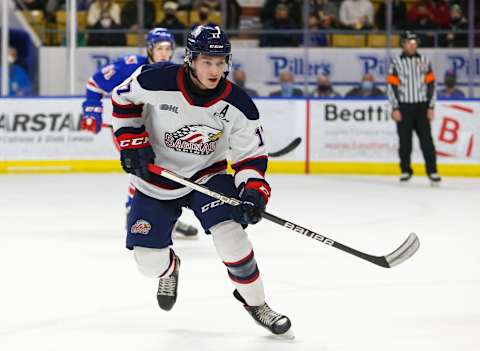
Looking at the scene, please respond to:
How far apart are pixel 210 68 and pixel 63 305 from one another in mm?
1254

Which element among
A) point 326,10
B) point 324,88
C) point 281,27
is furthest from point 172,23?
point 324,88

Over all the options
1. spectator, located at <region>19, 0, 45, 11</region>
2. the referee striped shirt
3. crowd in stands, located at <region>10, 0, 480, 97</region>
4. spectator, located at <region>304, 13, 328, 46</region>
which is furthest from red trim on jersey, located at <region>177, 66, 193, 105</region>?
spectator, located at <region>19, 0, 45, 11</region>

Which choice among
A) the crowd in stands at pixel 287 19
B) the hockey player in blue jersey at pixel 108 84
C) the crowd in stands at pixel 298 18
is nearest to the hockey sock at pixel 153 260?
the hockey player in blue jersey at pixel 108 84

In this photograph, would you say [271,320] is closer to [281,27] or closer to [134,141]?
[134,141]

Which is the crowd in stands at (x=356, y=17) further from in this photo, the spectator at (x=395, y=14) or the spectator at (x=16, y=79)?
the spectator at (x=16, y=79)

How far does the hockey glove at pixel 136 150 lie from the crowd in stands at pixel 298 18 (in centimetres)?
732

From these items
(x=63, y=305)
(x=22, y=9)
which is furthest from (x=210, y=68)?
(x=22, y=9)

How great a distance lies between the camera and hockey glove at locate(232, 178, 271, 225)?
3.44 meters

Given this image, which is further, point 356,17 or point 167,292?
point 356,17

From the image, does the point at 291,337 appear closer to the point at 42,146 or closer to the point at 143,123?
the point at 143,123

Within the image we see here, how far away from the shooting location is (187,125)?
11.8 ft

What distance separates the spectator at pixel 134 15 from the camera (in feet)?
36.6

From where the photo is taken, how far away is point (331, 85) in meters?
10.6

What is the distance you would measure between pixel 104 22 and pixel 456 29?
3.60m
